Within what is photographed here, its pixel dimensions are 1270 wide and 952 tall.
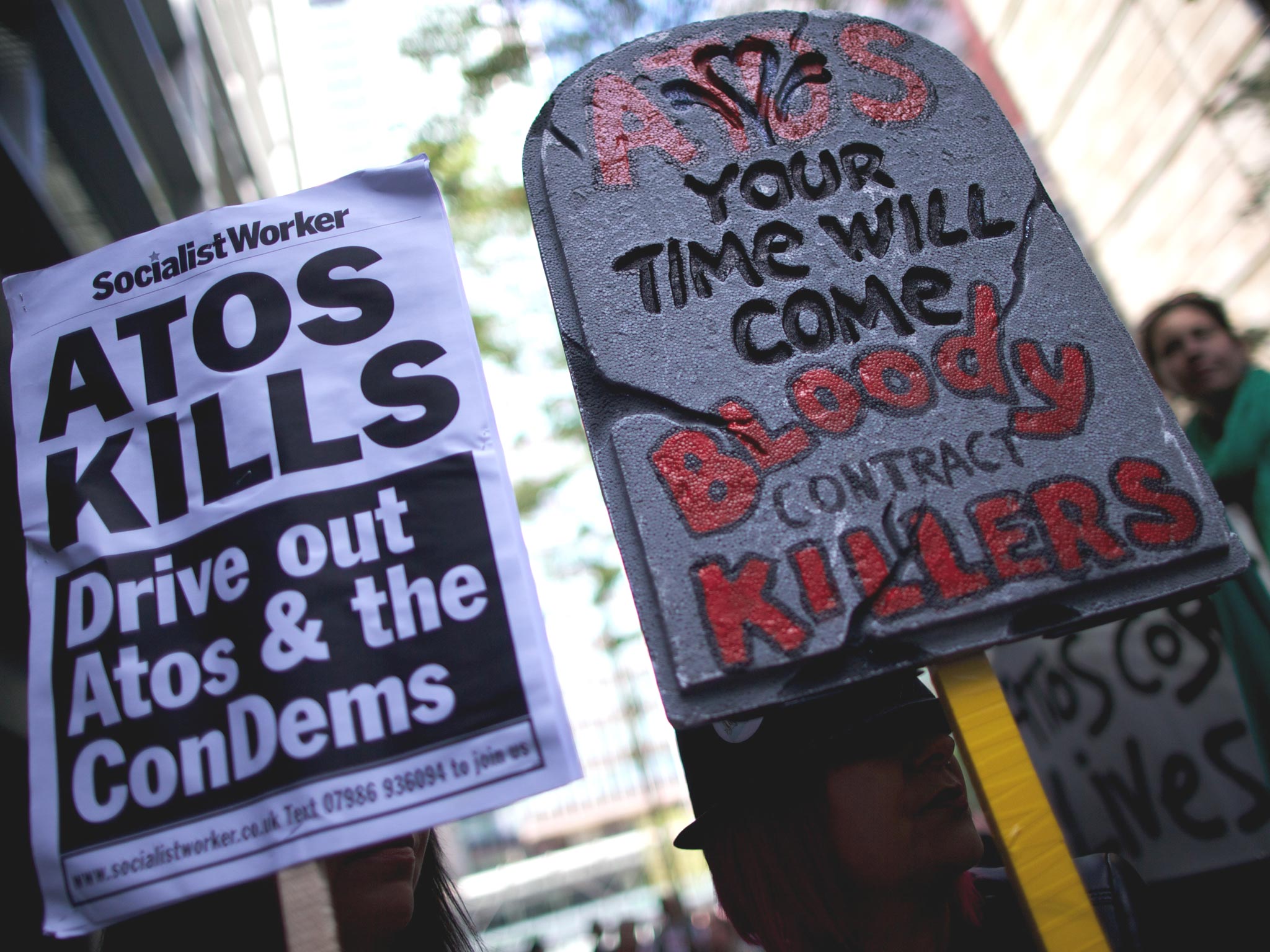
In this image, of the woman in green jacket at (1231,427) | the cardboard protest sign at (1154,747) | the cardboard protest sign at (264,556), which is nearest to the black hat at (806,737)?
the cardboard protest sign at (264,556)

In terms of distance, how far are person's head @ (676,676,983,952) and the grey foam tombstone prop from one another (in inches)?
12.8

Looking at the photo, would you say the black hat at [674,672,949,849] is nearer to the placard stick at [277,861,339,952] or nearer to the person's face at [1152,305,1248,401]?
the placard stick at [277,861,339,952]

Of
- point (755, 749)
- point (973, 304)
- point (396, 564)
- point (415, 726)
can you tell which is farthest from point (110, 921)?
point (973, 304)

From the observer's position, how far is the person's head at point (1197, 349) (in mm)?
2398

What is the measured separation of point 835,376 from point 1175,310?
162cm

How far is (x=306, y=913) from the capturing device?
1258 mm

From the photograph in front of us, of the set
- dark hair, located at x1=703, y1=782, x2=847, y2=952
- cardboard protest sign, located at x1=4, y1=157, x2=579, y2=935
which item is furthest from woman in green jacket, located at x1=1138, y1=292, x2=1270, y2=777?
cardboard protest sign, located at x1=4, y1=157, x2=579, y2=935

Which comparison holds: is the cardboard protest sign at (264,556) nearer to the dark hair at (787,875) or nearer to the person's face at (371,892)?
the person's face at (371,892)

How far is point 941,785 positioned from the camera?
1.57 meters

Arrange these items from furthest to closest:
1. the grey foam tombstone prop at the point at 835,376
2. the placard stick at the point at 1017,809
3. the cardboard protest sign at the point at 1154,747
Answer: the cardboard protest sign at the point at 1154,747, the grey foam tombstone prop at the point at 835,376, the placard stick at the point at 1017,809

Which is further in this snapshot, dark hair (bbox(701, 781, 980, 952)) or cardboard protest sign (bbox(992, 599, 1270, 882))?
cardboard protest sign (bbox(992, 599, 1270, 882))

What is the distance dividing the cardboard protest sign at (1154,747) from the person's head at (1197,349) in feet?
2.03

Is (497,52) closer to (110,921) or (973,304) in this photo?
(973,304)

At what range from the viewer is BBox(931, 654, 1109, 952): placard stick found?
3.96ft
